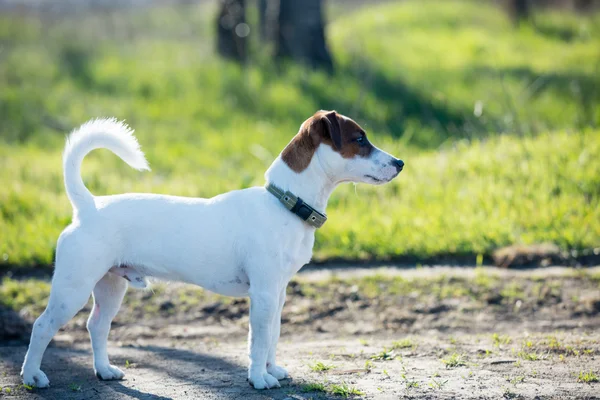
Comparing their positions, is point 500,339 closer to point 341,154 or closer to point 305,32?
point 341,154

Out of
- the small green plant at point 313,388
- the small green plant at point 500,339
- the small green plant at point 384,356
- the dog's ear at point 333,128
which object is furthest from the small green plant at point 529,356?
the dog's ear at point 333,128

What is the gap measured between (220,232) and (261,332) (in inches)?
24.9

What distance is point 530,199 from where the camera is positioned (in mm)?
7246

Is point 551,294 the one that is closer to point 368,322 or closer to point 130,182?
point 368,322

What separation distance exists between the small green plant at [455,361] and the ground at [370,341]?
1 cm

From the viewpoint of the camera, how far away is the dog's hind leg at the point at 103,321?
4.63m

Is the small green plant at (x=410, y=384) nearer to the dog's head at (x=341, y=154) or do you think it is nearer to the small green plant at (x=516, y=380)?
the small green plant at (x=516, y=380)

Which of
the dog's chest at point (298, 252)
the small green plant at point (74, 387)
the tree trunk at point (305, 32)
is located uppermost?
the tree trunk at point (305, 32)

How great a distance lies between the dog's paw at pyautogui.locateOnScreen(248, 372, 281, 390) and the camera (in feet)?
14.1

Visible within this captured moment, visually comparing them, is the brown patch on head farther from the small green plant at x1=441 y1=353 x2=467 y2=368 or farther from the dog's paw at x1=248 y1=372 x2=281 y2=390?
the small green plant at x1=441 y1=353 x2=467 y2=368

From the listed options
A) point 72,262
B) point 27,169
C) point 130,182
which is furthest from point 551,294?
point 27,169

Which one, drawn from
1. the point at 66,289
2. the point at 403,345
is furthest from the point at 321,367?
the point at 66,289

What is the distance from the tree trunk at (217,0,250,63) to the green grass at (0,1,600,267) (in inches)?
16.7

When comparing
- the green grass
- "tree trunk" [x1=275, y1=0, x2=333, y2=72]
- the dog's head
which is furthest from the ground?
"tree trunk" [x1=275, y1=0, x2=333, y2=72]
